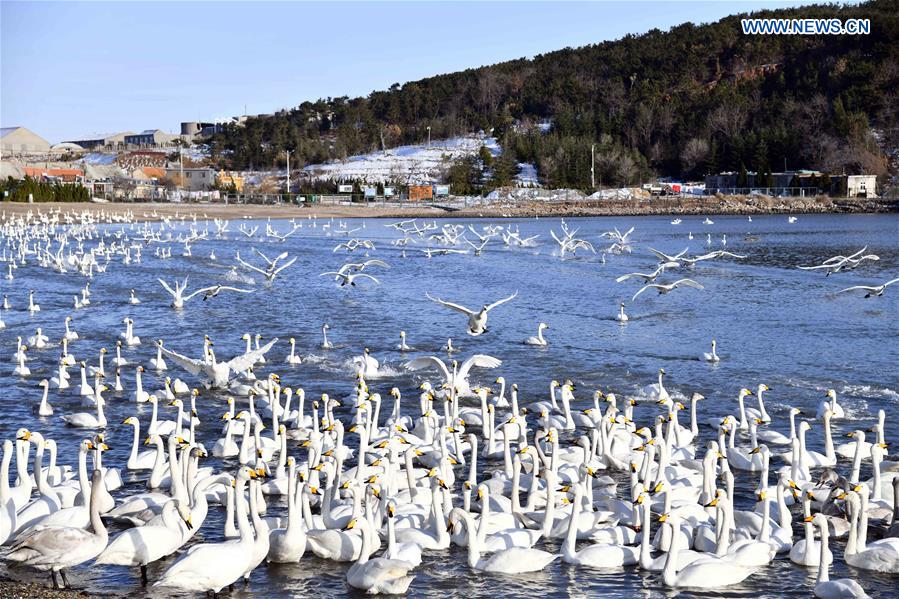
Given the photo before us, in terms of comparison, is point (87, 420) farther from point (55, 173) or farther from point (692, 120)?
point (692, 120)

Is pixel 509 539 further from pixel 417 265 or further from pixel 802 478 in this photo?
pixel 417 265

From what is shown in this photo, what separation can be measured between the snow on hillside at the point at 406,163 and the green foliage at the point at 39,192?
46.4 metres

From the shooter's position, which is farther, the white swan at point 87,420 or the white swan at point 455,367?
the white swan at point 455,367

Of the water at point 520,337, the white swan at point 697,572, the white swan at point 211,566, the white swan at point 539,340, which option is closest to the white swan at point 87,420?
the water at point 520,337

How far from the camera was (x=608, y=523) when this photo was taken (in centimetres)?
1223

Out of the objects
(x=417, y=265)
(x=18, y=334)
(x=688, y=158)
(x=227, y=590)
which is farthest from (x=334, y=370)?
(x=688, y=158)

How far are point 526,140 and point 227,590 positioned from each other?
144206 mm

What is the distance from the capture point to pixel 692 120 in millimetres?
155125

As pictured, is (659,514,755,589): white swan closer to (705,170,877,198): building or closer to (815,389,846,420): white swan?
(815,389,846,420): white swan

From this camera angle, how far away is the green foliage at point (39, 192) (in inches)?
3654

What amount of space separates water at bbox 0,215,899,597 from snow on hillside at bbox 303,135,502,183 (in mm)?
98902

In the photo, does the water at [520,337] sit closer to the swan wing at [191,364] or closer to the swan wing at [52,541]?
the swan wing at [191,364]

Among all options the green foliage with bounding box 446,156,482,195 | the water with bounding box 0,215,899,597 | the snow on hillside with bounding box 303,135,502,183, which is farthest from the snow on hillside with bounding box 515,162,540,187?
the water with bounding box 0,215,899,597

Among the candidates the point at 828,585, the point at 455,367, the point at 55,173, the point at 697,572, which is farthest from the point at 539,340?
the point at 55,173
